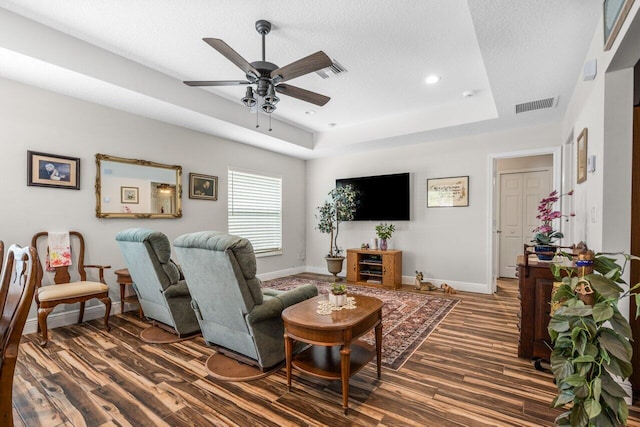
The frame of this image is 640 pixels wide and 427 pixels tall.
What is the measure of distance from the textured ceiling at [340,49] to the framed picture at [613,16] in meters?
0.18

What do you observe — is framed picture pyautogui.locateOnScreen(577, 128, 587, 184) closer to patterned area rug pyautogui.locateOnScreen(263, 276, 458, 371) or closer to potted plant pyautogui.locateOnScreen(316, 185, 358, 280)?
patterned area rug pyautogui.locateOnScreen(263, 276, 458, 371)

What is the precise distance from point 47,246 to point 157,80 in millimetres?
2203

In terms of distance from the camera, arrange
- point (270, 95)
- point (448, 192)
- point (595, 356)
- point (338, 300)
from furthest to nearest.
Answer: point (448, 192) < point (270, 95) < point (338, 300) < point (595, 356)

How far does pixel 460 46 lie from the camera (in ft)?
9.80

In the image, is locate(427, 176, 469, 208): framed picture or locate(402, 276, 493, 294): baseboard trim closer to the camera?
locate(402, 276, 493, 294): baseboard trim

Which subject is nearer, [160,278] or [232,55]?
[232,55]

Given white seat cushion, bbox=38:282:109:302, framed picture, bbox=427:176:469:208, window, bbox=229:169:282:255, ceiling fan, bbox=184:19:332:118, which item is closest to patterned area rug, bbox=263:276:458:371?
window, bbox=229:169:282:255

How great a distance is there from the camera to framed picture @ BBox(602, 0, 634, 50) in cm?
164

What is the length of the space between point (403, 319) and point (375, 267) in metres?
2.09

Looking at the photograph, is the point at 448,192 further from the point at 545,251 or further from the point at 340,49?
the point at 340,49

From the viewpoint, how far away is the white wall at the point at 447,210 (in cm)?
480

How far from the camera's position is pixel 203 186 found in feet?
15.8

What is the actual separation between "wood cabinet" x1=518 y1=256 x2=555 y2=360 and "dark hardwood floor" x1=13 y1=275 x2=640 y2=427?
16 cm

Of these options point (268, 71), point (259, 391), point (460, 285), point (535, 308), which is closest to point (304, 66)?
point (268, 71)
